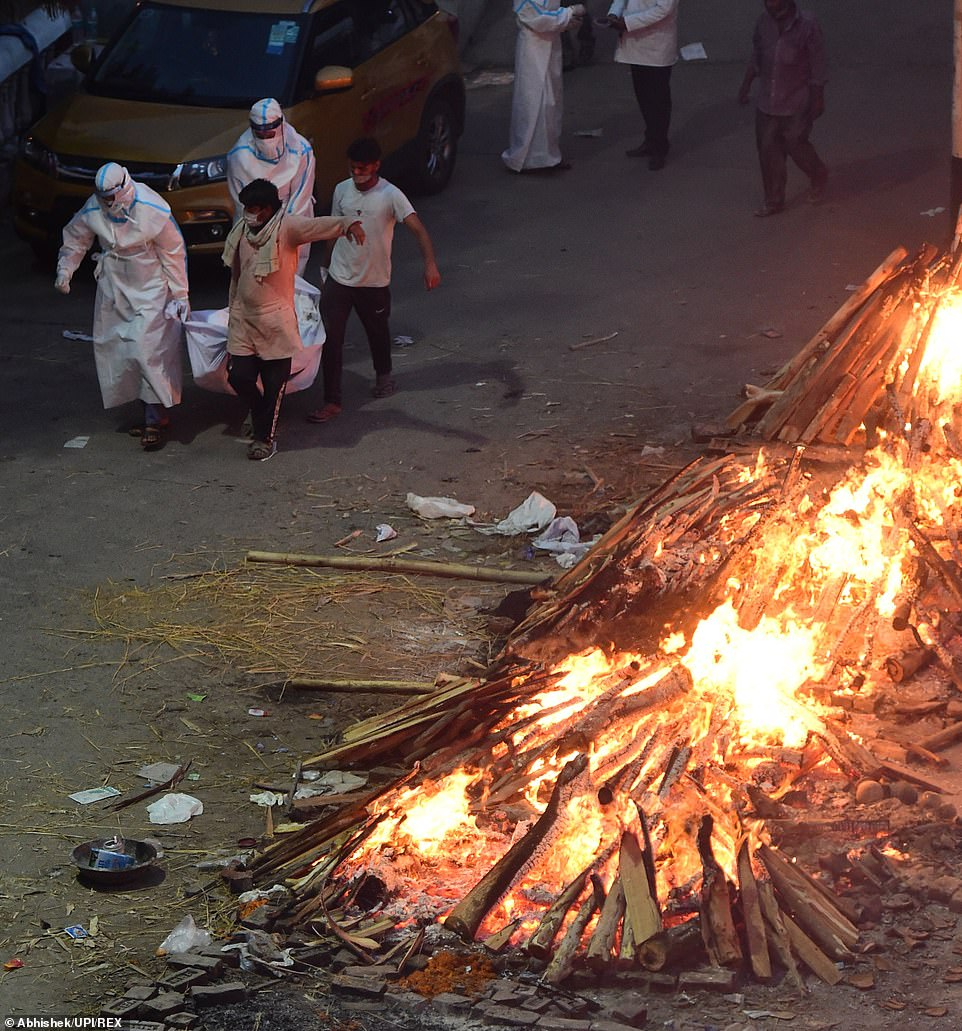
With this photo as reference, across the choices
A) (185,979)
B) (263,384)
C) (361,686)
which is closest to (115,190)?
(263,384)

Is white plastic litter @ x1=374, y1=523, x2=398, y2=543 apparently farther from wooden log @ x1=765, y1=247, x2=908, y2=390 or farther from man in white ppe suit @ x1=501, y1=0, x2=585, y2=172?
man in white ppe suit @ x1=501, y1=0, x2=585, y2=172

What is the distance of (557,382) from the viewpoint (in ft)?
37.1

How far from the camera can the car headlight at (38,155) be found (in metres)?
13.2

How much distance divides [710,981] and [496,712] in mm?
1706

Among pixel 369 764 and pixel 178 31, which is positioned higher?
pixel 178 31

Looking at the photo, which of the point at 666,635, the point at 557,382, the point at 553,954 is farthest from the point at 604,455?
the point at 553,954

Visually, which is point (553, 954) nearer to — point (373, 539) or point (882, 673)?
point (882, 673)

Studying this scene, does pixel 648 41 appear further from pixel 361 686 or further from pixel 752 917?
pixel 752 917

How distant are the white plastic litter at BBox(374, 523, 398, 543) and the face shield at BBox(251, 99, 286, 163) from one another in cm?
322

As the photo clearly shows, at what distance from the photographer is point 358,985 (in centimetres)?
513

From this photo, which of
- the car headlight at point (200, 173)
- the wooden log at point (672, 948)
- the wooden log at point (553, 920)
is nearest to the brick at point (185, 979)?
the wooden log at point (553, 920)

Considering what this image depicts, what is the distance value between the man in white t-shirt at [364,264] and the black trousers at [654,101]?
5735 millimetres

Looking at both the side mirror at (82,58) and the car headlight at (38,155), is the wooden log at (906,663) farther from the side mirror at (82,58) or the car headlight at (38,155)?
the side mirror at (82,58)

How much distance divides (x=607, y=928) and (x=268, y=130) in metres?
7.07
